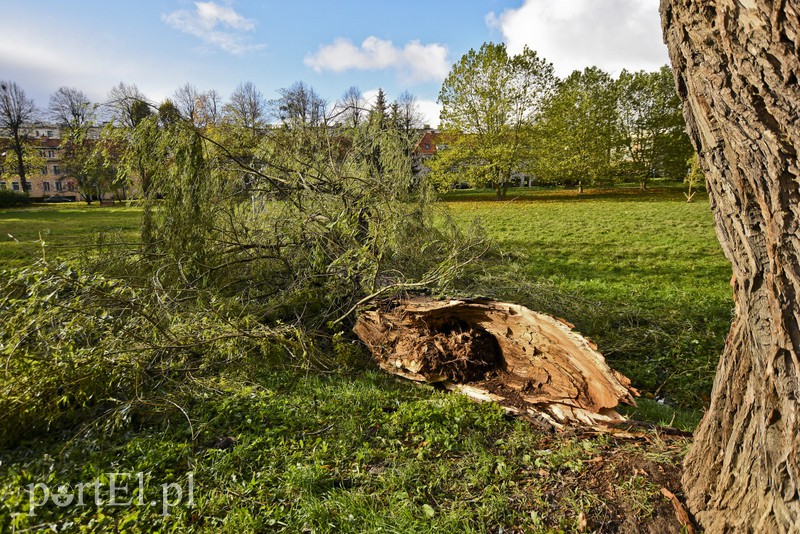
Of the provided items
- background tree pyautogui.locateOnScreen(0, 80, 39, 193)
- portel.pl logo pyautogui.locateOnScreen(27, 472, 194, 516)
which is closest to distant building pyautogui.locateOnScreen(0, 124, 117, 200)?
background tree pyautogui.locateOnScreen(0, 80, 39, 193)

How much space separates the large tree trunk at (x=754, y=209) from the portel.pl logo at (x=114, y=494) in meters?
2.59

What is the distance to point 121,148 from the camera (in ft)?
15.0

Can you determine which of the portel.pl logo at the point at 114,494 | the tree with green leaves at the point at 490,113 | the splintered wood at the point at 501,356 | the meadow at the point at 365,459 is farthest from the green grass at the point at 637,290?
the tree with green leaves at the point at 490,113

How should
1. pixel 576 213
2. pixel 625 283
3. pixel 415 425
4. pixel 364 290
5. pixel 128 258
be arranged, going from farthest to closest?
1. pixel 576 213
2. pixel 625 283
3. pixel 128 258
4. pixel 364 290
5. pixel 415 425

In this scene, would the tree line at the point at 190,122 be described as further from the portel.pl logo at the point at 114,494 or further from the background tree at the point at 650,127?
the background tree at the point at 650,127

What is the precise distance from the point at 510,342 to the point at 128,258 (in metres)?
3.99

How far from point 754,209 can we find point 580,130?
28.9 meters

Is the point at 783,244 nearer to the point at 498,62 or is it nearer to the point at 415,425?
the point at 415,425

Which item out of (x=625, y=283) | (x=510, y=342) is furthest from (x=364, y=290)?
(x=625, y=283)

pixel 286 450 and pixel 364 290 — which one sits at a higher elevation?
pixel 364 290

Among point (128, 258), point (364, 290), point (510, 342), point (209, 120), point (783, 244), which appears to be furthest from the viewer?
point (209, 120)

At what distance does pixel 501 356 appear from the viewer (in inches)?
135

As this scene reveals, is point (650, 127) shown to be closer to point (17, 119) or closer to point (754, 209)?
point (754, 209)

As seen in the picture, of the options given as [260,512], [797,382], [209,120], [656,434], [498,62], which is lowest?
[260,512]
